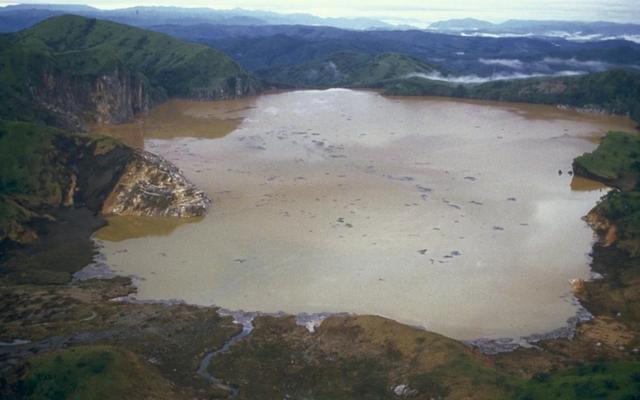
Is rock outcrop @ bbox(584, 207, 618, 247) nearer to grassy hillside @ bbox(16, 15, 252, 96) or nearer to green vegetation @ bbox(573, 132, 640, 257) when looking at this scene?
green vegetation @ bbox(573, 132, 640, 257)

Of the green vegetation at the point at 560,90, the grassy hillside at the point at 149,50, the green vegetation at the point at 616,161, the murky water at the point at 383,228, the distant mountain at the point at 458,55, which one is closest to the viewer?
the murky water at the point at 383,228

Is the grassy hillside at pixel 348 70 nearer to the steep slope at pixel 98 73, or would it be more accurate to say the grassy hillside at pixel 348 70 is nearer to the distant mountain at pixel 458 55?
the distant mountain at pixel 458 55

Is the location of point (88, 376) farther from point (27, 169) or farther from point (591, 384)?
point (27, 169)

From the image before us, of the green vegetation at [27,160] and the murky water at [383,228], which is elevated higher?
the green vegetation at [27,160]

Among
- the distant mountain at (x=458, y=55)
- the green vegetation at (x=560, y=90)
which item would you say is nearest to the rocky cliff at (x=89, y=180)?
the green vegetation at (x=560, y=90)

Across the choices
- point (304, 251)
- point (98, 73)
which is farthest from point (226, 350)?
point (98, 73)

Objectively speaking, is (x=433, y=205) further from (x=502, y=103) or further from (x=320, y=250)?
(x=502, y=103)
